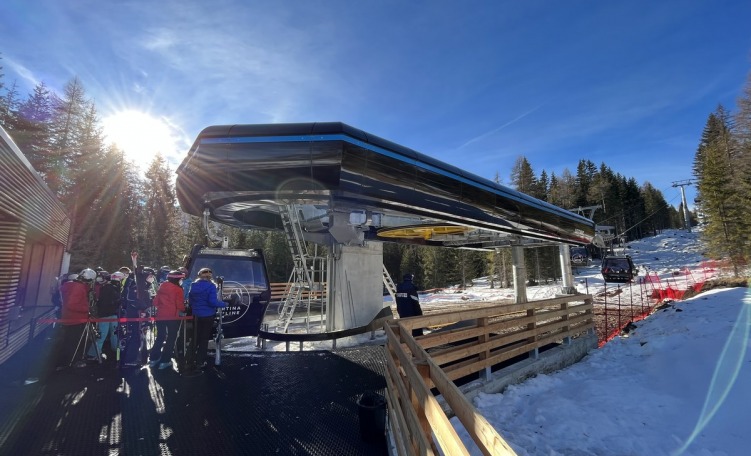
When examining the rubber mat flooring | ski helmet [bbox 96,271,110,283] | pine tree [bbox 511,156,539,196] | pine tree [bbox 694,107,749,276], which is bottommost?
the rubber mat flooring

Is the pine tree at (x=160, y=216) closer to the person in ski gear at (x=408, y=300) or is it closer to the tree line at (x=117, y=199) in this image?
the tree line at (x=117, y=199)

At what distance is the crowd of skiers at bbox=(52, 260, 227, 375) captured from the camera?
238 inches

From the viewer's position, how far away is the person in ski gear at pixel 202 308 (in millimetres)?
5996

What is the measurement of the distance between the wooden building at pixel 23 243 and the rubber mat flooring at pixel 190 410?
1.31 m

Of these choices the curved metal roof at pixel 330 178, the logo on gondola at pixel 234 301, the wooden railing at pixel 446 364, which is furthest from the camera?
the logo on gondola at pixel 234 301

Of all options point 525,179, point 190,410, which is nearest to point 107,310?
point 190,410

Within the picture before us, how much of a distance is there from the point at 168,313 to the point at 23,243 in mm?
4318

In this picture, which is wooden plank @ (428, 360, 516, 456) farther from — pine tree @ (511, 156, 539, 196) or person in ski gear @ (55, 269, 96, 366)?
pine tree @ (511, 156, 539, 196)

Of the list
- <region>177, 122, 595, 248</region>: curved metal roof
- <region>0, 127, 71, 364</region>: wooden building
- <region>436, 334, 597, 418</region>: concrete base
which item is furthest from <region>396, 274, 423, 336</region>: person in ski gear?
<region>0, 127, 71, 364</region>: wooden building

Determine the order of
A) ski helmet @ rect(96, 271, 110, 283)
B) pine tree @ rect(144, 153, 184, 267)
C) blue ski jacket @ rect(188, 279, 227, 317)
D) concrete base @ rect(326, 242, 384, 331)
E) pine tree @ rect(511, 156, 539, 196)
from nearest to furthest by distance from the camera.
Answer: blue ski jacket @ rect(188, 279, 227, 317) → ski helmet @ rect(96, 271, 110, 283) → concrete base @ rect(326, 242, 384, 331) → pine tree @ rect(144, 153, 184, 267) → pine tree @ rect(511, 156, 539, 196)

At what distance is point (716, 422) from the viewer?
5102 mm

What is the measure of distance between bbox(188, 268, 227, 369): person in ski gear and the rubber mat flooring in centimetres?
39

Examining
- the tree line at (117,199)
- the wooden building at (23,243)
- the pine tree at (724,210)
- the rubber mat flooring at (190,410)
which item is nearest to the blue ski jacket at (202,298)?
the rubber mat flooring at (190,410)

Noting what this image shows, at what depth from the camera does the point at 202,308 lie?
6.03m
